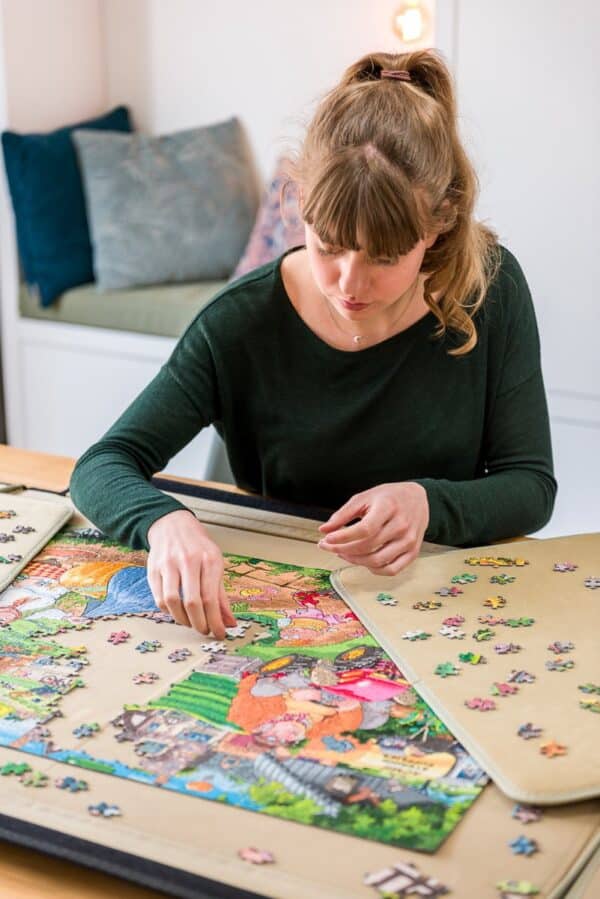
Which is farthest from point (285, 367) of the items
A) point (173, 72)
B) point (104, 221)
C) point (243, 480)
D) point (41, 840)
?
point (173, 72)

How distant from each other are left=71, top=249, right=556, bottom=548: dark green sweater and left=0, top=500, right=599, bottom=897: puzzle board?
0.39 m

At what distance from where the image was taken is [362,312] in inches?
64.2

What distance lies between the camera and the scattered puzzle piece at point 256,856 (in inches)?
40.4

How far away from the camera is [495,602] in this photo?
149 cm

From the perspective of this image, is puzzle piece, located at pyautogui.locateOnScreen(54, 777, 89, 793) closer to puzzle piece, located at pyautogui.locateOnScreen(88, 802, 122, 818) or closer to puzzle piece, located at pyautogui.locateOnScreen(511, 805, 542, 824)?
puzzle piece, located at pyautogui.locateOnScreen(88, 802, 122, 818)

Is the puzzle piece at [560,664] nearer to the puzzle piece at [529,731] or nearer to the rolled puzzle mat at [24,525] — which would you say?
the puzzle piece at [529,731]

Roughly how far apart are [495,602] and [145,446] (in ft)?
1.94

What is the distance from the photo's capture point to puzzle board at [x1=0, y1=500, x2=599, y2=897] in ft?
3.39

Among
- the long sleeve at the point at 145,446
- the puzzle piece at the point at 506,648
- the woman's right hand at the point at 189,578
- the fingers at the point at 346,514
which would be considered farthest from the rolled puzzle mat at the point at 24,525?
the puzzle piece at the point at 506,648

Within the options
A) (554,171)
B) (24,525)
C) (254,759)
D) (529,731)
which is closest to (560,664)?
(529,731)

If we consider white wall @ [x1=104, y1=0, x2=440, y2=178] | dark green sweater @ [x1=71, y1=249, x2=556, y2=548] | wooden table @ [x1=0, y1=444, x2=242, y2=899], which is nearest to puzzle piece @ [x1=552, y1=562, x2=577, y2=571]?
dark green sweater @ [x1=71, y1=249, x2=556, y2=548]

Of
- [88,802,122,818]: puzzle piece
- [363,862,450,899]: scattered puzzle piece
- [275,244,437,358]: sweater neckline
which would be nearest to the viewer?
[363,862,450,899]: scattered puzzle piece

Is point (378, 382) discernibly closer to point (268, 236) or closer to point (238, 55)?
point (268, 236)

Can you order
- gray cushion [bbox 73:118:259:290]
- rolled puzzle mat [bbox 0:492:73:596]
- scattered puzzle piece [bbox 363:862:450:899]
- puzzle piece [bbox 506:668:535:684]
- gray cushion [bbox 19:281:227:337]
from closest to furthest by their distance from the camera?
scattered puzzle piece [bbox 363:862:450:899]
puzzle piece [bbox 506:668:535:684]
rolled puzzle mat [bbox 0:492:73:596]
gray cushion [bbox 19:281:227:337]
gray cushion [bbox 73:118:259:290]
